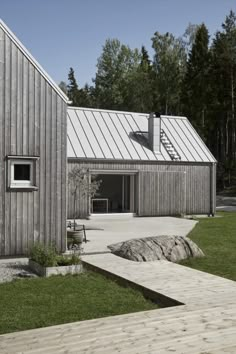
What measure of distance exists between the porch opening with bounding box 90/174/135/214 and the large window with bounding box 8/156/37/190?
11319mm

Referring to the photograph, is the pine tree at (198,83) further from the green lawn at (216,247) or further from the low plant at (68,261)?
the low plant at (68,261)

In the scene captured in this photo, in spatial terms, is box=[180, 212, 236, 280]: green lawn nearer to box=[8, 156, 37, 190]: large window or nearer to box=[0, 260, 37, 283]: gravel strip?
box=[0, 260, 37, 283]: gravel strip

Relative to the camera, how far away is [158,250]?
10.2m

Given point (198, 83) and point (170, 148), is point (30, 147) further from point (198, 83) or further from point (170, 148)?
point (198, 83)

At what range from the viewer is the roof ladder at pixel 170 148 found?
22.6m

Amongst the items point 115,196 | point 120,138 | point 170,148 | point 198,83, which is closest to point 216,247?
point 120,138

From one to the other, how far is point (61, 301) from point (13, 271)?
2467mm

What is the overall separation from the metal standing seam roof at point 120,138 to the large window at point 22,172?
951cm

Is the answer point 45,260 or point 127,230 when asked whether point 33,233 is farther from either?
point 127,230

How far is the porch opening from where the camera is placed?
22391 mm

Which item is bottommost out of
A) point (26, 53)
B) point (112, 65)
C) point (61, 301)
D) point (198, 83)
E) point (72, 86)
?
point (61, 301)

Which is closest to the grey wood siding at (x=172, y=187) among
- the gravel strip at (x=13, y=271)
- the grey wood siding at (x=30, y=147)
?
the grey wood siding at (x=30, y=147)

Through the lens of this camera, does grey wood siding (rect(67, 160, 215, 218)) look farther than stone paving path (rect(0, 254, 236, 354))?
Yes

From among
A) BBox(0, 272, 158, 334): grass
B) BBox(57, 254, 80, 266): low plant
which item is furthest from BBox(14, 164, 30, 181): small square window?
BBox(0, 272, 158, 334): grass
